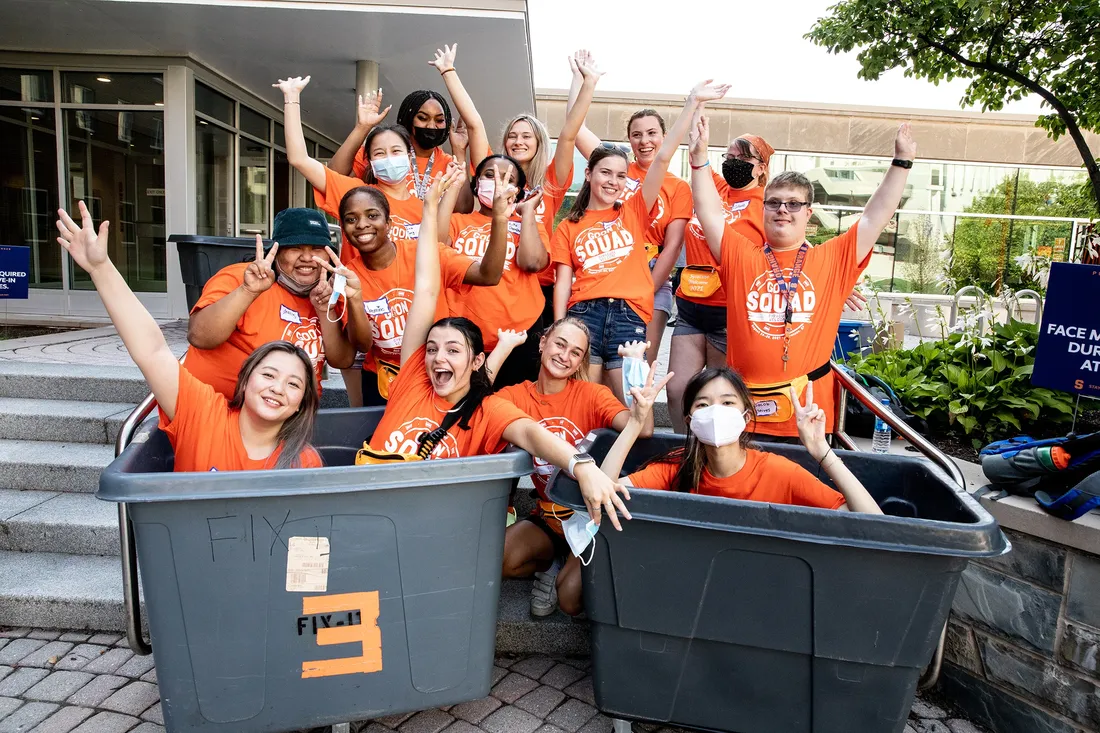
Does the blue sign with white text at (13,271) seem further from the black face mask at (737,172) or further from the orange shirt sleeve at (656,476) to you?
the orange shirt sleeve at (656,476)

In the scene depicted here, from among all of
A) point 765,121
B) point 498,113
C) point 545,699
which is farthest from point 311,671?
point 765,121

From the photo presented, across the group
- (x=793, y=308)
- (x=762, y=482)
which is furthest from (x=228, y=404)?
(x=793, y=308)

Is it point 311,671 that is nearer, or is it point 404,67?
point 311,671

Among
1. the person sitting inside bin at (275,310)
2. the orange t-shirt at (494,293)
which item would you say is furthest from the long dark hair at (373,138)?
the person sitting inside bin at (275,310)

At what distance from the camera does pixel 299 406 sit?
244 cm

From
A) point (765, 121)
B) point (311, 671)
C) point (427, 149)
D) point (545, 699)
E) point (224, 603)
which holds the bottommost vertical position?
point (545, 699)

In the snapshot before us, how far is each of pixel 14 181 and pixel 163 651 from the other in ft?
27.4

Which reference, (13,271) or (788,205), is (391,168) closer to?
(788,205)

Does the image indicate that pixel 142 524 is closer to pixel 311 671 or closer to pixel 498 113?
pixel 311 671

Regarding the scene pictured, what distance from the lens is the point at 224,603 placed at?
189 cm

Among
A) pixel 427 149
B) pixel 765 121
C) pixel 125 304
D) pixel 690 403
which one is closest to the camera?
pixel 125 304

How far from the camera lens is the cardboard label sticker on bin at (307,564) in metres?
1.88

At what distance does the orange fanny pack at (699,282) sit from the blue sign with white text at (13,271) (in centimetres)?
504

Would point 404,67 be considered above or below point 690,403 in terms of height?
above
